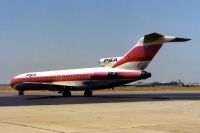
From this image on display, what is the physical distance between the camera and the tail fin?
44312 millimetres

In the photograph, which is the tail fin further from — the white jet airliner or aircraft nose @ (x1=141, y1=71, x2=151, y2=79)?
aircraft nose @ (x1=141, y1=71, x2=151, y2=79)

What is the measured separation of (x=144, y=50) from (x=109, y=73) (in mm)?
5125

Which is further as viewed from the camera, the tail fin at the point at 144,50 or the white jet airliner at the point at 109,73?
the white jet airliner at the point at 109,73

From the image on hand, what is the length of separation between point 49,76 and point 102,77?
11281mm

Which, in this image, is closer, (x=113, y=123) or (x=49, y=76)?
(x=113, y=123)

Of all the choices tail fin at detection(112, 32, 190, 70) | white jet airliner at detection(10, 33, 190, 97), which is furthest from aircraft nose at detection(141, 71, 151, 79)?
tail fin at detection(112, 32, 190, 70)

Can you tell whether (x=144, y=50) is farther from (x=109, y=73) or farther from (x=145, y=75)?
(x=109, y=73)

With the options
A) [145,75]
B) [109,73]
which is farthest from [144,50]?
[109,73]

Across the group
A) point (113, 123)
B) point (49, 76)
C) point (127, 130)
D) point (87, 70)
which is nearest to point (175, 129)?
point (127, 130)

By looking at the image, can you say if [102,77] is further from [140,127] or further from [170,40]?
[140,127]

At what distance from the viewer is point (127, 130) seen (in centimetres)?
1455

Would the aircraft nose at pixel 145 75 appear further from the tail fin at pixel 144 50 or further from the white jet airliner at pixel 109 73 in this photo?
the tail fin at pixel 144 50

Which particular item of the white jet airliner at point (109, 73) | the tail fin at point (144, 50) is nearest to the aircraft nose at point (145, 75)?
the white jet airliner at point (109, 73)

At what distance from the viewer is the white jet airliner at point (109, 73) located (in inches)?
1775
